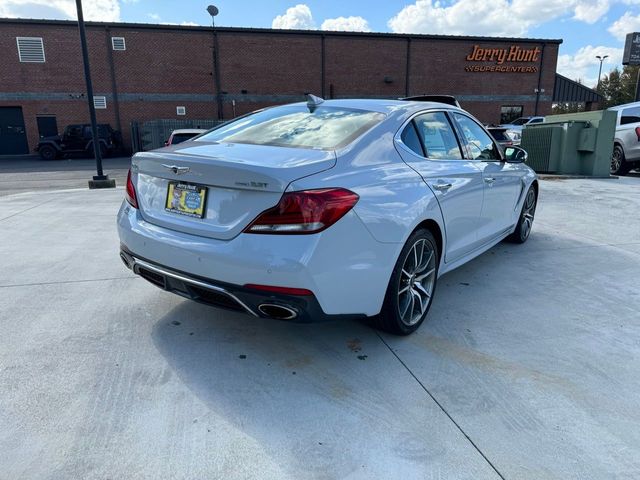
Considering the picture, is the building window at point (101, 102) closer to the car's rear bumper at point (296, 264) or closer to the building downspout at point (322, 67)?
the building downspout at point (322, 67)

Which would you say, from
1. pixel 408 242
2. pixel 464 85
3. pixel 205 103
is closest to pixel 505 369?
pixel 408 242

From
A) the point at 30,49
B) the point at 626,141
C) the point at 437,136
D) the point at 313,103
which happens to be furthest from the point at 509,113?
the point at 313,103

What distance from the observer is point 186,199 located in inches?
107

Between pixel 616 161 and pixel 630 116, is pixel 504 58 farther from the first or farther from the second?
pixel 616 161

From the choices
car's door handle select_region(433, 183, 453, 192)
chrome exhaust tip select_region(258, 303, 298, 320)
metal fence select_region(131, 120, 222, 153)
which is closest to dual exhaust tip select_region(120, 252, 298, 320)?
chrome exhaust tip select_region(258, 303, 298, 320)

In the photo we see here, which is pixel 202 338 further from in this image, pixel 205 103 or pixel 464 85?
pixel 464 85

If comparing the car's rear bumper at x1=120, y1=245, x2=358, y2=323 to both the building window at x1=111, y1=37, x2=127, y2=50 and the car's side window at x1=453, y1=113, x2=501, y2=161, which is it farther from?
the building window at x1=111, y1=37, x2=127, y2=50

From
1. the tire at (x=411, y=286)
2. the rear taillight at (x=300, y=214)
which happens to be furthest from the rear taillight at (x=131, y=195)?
the tire at (x=411, y=286)

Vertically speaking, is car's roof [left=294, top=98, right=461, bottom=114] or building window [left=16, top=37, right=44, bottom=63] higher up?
building window [left=16, top=37, right=44, bottom=63]

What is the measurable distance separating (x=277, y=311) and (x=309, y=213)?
55 cm

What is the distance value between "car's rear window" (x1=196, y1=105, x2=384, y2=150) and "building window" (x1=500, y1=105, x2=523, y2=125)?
32.1m

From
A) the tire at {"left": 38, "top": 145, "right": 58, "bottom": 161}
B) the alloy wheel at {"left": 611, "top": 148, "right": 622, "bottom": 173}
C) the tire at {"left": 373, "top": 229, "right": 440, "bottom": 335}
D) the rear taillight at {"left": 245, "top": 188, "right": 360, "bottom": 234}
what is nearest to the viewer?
the rear taillight at {"left": 245, "top": 188, "right": 360, "bottom": 234}

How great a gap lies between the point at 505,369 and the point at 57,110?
96.9 feet

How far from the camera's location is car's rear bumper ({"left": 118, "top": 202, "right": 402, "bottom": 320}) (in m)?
2.35
